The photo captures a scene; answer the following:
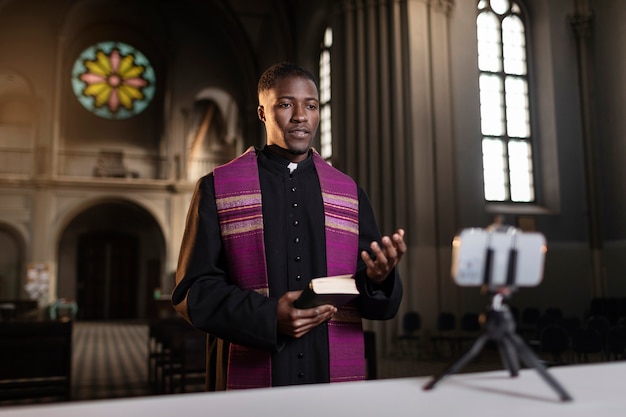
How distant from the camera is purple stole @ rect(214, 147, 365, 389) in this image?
2.17 meters

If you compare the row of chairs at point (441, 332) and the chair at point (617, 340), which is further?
the row of chairs at point (441, 332)

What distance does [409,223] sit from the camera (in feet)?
38.3

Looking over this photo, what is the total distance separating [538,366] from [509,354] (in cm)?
10

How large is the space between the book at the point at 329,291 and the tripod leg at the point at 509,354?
0.39 metres

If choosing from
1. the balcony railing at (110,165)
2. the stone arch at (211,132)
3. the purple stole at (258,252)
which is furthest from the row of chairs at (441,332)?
the balcony railing at (110,165)

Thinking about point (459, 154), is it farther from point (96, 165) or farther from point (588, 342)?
point (96, 165)

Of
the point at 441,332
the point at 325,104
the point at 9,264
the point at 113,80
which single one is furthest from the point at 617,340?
the point at 113,80

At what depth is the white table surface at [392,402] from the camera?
103 cm

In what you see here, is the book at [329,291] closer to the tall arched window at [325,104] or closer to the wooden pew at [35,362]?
the wooden pew at [35,362]

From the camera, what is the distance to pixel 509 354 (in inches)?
46.2

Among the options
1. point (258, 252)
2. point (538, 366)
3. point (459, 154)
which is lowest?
point (538, 366)

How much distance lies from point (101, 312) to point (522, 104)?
62.6ft

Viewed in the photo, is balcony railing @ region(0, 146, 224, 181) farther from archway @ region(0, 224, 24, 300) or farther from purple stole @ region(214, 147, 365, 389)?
purple stole @ region(214, 147, 365, 389)

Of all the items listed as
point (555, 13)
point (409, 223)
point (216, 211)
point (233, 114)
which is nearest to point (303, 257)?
point (216, 211)
